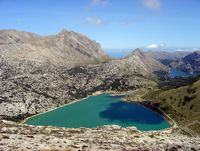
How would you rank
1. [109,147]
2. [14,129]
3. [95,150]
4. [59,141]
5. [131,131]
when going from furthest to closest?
[131,131]
[14,129]
[59,141]
[109,147]
[95,150]

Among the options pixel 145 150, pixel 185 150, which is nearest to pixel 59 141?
pixel 145 150

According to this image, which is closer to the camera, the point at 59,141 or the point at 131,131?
the point at 59,141

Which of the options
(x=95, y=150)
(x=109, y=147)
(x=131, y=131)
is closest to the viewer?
(x=95, y=150)

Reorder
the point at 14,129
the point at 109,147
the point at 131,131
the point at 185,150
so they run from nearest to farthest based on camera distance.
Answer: the point at 185,150
the point at 109,147
the point at 14,129
the point at 131,131

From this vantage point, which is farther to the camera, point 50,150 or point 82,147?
point 82,147

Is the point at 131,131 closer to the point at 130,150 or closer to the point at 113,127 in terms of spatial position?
the point at 113,127

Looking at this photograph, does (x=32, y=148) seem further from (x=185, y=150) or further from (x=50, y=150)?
(x=185, y=150)

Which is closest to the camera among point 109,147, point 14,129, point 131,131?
point 109,147

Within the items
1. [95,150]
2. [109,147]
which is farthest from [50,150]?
[109,147]
